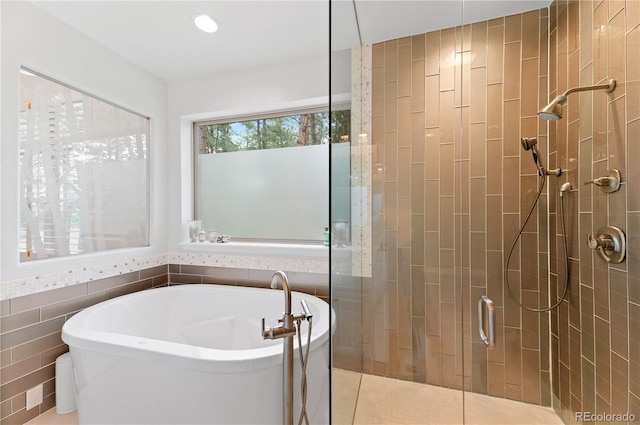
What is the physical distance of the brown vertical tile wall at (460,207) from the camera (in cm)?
147

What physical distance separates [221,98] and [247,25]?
0.76m

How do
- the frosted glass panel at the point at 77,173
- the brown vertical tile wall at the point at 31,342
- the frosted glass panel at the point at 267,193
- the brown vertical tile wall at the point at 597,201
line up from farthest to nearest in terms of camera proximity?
the frosted glass panel at the point at 267,193 → the frosted glass panel at the point at 77,173 → the brown vertical tile wall at the point at 31,342 → the brown vertical tile wall at the point at 597,201

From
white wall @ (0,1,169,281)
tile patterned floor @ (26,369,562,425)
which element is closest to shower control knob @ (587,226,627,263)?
tile patterned floor @ (26,369,562,425)

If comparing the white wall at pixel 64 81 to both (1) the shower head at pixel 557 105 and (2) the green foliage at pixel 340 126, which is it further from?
(1) the shower head at pixel 557 105

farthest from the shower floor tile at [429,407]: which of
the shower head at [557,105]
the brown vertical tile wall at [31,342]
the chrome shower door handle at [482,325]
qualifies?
the brown vertical tile wall at [31,342]

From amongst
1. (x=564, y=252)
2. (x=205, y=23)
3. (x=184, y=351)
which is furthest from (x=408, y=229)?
(x=205, y=23)

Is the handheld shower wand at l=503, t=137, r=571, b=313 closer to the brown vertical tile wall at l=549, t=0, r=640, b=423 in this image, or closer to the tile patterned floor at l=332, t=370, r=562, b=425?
the brown vertical tile wall at l=549, t=0, r=640, b=423

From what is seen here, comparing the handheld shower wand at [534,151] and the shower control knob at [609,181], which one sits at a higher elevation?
the handheld shower wand at [534,151]

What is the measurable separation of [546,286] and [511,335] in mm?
325

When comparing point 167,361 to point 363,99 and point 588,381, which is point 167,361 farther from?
point 588,381

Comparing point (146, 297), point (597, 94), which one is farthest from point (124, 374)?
point (597, 94)

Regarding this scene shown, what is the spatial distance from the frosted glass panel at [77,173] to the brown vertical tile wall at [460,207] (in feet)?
6.70

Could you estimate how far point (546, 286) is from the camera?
1.47 m

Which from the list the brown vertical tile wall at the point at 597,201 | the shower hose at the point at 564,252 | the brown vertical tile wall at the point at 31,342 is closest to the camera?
the brown vertical tile wall at the point at 597,201
